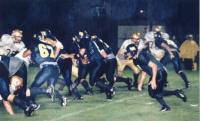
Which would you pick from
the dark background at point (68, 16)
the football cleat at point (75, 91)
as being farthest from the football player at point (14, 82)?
the dark background at point (68, 16)

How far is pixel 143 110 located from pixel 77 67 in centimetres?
258

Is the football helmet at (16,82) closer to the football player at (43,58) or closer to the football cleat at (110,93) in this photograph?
the football player at (43,58)

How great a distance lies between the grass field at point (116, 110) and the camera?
5281 millimetres

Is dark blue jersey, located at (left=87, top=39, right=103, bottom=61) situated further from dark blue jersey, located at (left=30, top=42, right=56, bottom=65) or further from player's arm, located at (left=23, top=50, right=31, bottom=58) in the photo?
player's arm, located at (left=23, top=50, right=31, bottom=58)

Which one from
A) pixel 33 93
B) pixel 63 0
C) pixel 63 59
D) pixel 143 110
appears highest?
pixel 63 0

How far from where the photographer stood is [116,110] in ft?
19.2

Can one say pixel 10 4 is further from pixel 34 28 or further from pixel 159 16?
pixel 159 16

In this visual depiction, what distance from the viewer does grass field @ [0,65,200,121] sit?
5281 mm

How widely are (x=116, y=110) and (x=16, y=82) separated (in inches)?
69.4

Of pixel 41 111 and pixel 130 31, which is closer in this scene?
pixel 41 111

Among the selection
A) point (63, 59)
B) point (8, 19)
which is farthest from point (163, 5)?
point (63, 59)

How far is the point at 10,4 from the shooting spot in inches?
521

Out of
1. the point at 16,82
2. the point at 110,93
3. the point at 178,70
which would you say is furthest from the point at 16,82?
the point at 178,70

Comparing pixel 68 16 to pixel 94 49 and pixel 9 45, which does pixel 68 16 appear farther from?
pixel 9 45
